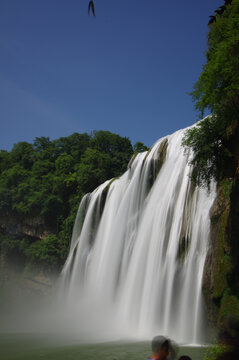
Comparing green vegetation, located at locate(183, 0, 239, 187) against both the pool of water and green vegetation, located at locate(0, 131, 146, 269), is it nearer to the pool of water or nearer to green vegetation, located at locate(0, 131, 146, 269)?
the pool of water

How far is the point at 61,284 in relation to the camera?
81.3 feet

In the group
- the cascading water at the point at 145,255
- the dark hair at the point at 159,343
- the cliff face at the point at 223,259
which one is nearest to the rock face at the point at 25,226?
the cascading water at the point at 145,255

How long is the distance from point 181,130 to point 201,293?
1010 cm

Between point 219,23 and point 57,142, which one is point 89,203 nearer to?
point 219,23

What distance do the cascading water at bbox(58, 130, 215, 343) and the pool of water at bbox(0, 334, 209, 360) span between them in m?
1.44

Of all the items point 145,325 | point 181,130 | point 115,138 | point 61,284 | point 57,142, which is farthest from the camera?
Result: point 57,142

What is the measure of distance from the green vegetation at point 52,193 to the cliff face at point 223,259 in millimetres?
21648

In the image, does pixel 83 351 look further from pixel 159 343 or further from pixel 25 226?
pixel 25 226

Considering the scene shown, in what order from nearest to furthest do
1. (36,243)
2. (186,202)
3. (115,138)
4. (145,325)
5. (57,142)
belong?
(145,325) < (186,202) < (36,243) < (115,138) < (57,142)

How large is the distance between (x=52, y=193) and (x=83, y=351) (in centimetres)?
2685

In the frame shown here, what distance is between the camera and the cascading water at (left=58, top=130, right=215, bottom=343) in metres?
11.8

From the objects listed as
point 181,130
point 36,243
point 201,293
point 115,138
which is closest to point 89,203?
point 181,130

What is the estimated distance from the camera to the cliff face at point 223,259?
9.91m

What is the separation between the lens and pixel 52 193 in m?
36.3
